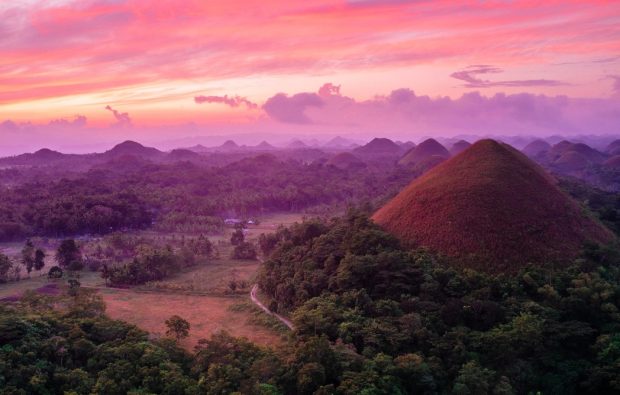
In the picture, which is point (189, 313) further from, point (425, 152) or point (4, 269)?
point (425, 152)

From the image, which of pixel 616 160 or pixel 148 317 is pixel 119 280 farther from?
pixel 616 160

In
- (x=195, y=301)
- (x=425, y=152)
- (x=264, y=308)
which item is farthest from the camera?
(x=425, y=152)

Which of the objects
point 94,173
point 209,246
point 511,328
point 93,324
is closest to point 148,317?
point 93,324

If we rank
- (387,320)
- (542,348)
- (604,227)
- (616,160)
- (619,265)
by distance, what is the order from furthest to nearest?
(616,160), (604,227), (619,265), (387,320), (542,348)

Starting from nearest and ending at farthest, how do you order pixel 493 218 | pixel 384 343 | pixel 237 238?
1. pixel 384 343
2. pixel 493 218
3. pixel 237 238

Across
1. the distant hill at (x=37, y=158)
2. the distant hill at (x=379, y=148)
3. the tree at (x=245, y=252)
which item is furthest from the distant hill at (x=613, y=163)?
the distant hill at (x=37, y=158)

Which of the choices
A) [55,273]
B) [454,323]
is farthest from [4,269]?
[454,323]
